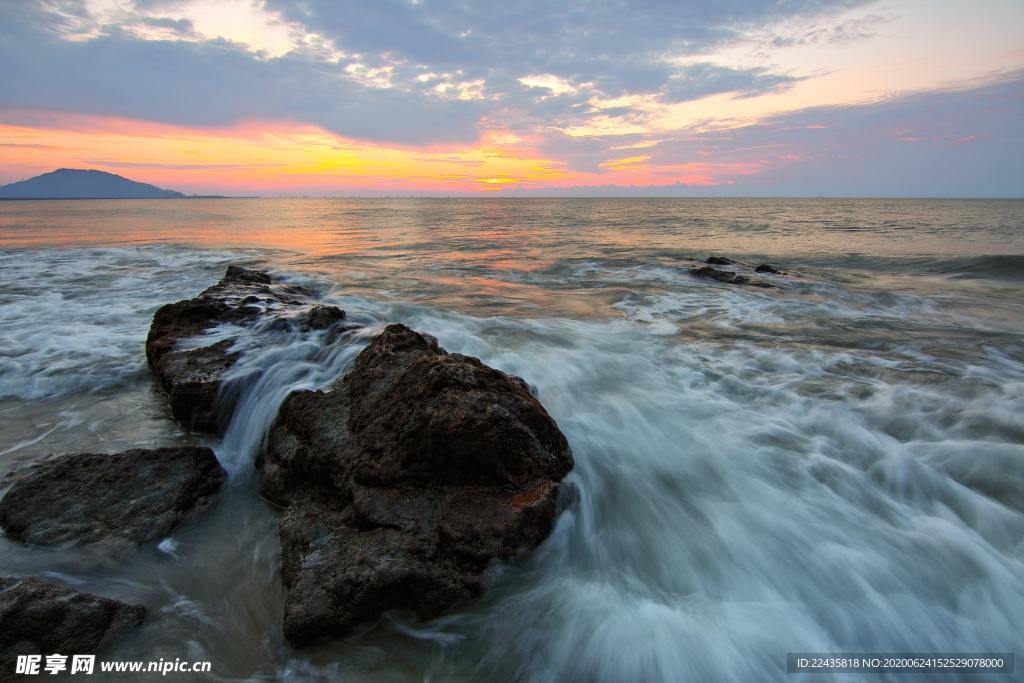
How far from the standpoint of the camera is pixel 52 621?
232cm

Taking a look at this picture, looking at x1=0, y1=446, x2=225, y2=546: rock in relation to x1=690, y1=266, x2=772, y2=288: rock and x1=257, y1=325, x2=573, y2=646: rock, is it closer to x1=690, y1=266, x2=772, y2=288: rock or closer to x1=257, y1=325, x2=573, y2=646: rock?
x1=257, y1=325, x2=573, y2=646: rock

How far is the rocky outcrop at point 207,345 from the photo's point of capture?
4758mm

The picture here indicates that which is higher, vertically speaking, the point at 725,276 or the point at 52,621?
the point at 725,276

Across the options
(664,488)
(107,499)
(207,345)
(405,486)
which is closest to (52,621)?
(107,499)

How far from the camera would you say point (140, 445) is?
14.4 ft

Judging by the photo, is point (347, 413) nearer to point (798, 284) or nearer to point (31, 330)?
point (31, 330)

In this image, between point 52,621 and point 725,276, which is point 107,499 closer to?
point 52,621

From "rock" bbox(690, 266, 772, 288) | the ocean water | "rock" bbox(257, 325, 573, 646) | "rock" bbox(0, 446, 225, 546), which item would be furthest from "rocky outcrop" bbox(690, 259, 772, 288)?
"rock" bbox(0, 446, 225, 546)

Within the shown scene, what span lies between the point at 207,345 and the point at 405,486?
4.07 metres

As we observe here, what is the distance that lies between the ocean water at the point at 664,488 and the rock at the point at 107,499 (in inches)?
5.2

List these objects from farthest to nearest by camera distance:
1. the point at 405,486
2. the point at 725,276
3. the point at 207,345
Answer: the point at 725,276 < the point at 207,345 < the point at 405,486

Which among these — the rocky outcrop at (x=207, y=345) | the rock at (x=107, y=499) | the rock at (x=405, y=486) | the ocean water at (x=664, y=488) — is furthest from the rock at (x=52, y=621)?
the rocky outcrop at (x=207, y=345)

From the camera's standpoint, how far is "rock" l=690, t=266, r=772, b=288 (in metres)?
12.1

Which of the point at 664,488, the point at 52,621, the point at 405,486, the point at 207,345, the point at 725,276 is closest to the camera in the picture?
the point at 52,621
